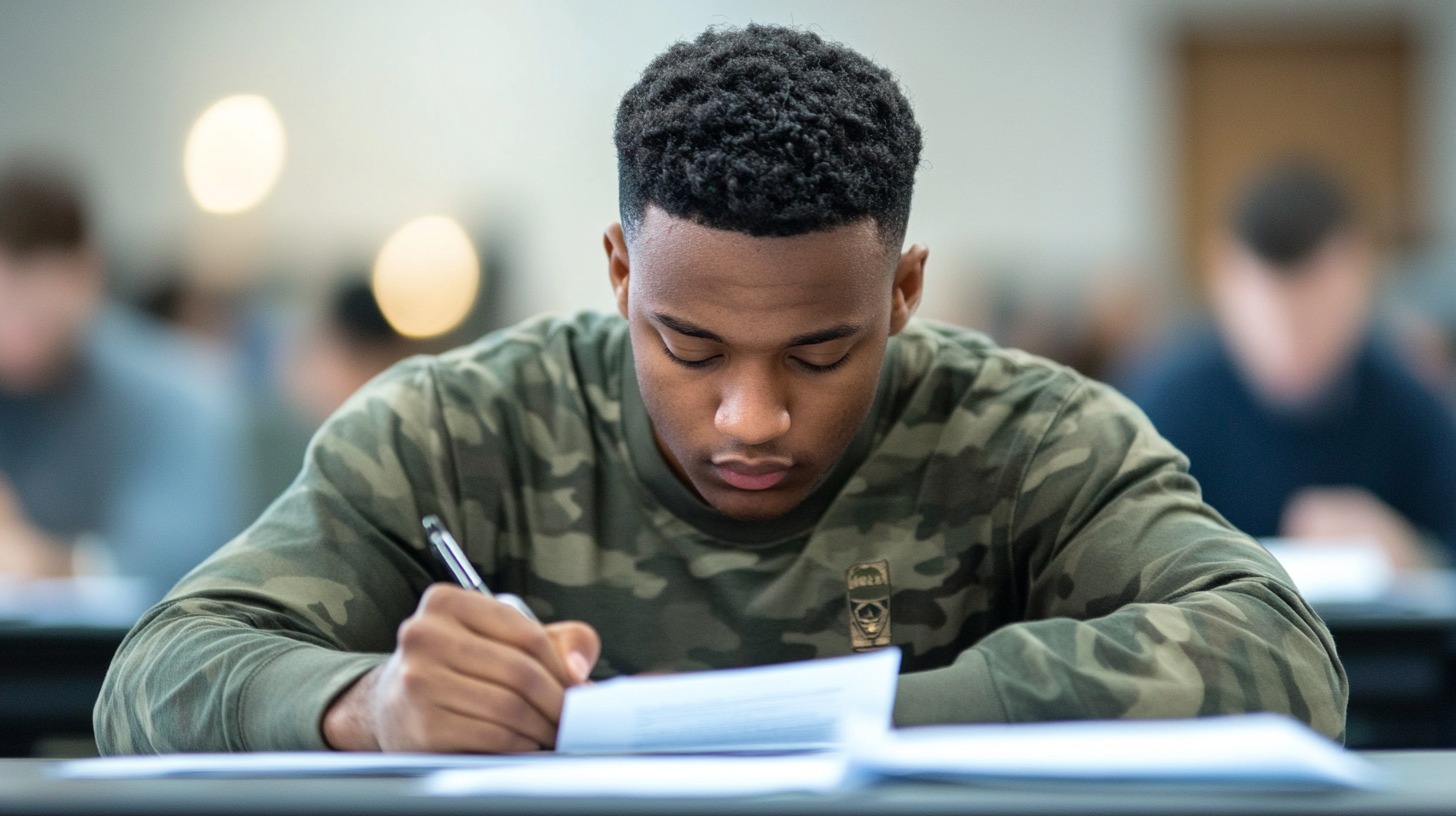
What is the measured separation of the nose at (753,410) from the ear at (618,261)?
0.64ft

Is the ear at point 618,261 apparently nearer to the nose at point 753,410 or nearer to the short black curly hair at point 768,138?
the short black curly hair at point 768,138

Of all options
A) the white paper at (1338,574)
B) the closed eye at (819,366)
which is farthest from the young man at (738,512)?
the white paper at (1338,574)

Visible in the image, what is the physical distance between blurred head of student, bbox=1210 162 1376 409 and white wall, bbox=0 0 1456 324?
333 cm

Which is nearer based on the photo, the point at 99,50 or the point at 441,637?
the point at 441,637

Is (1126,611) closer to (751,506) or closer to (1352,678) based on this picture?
(751,506)

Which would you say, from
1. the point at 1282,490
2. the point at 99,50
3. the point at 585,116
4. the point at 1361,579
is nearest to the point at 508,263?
the point at 585,116

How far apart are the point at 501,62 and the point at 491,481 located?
5.51 m

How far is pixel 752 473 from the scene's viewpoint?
1240mm

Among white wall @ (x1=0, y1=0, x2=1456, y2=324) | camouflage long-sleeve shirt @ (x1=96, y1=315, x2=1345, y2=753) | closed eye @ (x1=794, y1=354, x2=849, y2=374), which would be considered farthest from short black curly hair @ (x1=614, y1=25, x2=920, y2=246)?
white wall @ (x1=0, y1=0, x2=1456, y2=324)

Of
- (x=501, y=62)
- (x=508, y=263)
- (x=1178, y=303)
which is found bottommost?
(x=1178, y=303)

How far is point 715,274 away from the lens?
1.16 meters

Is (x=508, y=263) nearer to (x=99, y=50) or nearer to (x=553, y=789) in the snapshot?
(x=99, y=50)

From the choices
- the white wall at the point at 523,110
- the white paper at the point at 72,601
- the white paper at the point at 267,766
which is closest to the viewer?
the white paper at the point at 267,766

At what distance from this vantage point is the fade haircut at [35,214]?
3057 millimetres
